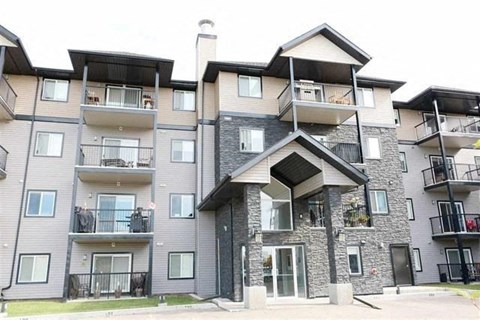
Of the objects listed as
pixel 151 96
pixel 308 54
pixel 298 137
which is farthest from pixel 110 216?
pixel 308 54

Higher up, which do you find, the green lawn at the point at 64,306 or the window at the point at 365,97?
the window at the point at 365,97

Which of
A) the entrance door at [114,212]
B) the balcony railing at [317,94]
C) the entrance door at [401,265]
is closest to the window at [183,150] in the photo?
the entrance door at [114,212]

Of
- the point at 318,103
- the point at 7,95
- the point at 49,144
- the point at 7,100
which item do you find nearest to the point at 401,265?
the point at 318,103

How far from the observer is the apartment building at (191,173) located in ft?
47.2

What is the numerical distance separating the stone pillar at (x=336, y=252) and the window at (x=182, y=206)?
721 cm

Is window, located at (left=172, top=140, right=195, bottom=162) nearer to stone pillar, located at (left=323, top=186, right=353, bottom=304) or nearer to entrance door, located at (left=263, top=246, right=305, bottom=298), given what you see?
entrance door, located at (left=263, top=246, right=305, bottom=298)

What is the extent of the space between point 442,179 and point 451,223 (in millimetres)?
2445

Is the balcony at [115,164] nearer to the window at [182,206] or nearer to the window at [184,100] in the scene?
the window at [182,206]

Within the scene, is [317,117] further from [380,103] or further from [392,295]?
[392,295]

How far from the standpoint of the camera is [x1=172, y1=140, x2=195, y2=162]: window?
61.0 ft

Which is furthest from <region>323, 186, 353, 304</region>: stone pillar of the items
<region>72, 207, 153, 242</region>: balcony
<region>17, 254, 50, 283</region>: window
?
<region>17, 254, 50, 283</region>: window

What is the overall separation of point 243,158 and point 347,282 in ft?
24.3

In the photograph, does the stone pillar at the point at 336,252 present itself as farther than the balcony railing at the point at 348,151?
No

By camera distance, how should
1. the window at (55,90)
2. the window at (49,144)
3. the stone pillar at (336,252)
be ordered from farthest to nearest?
the window at (55,90) → the window at (49,144) → the stone pillar at (336,252)
